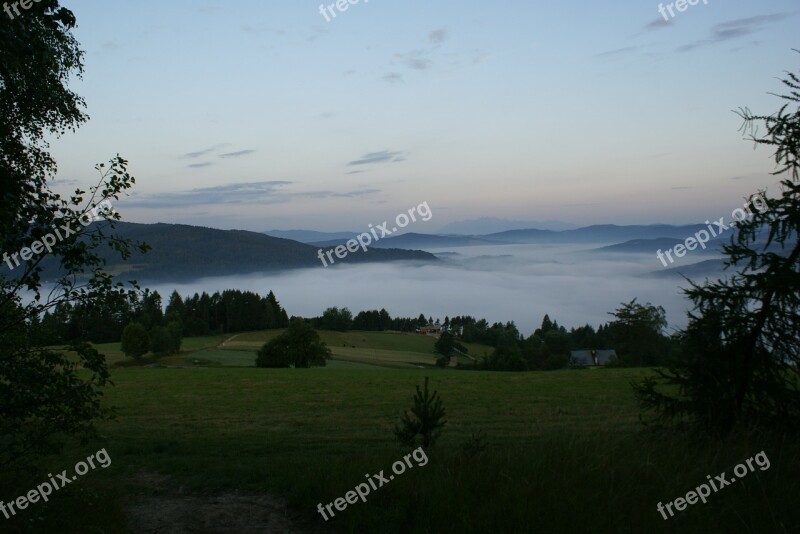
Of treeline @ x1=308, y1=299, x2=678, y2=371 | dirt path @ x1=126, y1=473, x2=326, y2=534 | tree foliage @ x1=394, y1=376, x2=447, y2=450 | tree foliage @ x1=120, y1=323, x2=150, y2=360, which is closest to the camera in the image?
dirt path @ x1=126, y1=473, x2=326, y2=534

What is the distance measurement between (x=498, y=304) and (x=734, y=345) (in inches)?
6260

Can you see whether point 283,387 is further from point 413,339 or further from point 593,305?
point 593,305

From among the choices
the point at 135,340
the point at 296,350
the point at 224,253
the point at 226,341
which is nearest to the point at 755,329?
the point at 296,350

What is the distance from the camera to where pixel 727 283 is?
6621mm

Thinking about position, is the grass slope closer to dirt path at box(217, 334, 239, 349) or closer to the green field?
the green field

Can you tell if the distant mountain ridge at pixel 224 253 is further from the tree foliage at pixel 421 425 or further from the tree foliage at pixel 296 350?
the tree foliage at pixel 421 425

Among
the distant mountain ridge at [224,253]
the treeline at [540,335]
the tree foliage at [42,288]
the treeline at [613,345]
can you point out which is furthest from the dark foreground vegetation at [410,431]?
the distant mountain ridge at [224,253]

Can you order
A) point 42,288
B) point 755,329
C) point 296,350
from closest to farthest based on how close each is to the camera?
point 42,288 → point 755,329 → point 296,350

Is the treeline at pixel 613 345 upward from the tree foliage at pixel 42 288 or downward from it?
downward

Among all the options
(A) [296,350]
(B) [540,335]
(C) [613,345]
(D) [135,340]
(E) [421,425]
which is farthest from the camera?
(B) [540,335]

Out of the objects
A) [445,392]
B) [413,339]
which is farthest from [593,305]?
[445,392]

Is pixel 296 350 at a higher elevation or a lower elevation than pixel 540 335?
higher

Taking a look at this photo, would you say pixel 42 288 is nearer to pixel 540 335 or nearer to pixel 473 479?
pixel 473 479

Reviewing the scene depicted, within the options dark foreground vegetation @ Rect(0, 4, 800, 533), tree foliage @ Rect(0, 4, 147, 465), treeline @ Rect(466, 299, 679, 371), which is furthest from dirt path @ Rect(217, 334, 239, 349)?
tree foliage @ Rect(0, 4, 147, 465)
